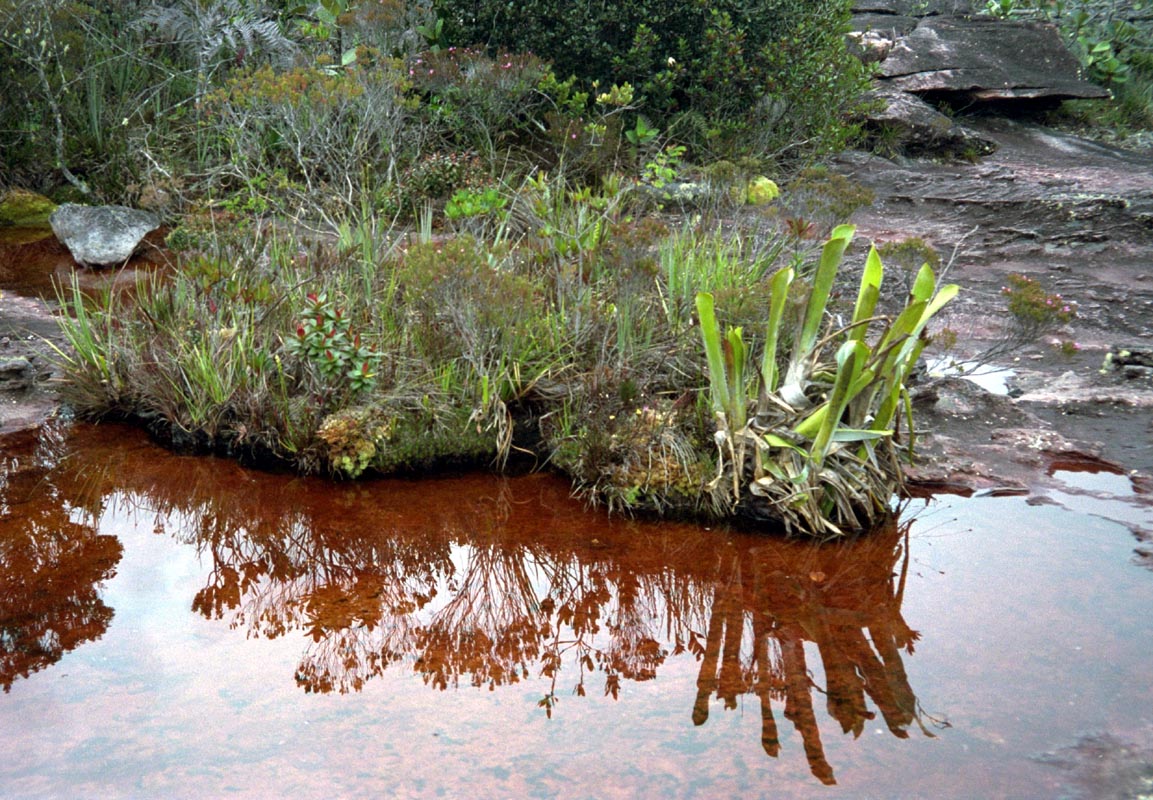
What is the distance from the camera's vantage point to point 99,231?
25.8 feet

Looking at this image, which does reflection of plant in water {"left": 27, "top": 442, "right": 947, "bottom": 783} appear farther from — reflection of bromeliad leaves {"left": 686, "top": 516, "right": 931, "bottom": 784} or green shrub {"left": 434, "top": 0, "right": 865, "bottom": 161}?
green shrub {"left": 434, "top": 0, "right": 865, "bottom": 161}

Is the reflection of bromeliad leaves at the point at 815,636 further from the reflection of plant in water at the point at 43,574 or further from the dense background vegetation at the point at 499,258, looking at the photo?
the reflection of plant in water at the point at 43,574

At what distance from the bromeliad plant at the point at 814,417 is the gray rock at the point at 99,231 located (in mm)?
5492

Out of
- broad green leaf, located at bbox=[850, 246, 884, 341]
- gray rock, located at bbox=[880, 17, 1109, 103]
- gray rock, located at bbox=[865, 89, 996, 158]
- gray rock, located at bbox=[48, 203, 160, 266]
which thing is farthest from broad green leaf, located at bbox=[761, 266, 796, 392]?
gray rock, located at bbox=[880, 17, 1109, 103]

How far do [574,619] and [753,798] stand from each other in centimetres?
115

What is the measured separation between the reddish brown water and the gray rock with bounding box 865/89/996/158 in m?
6.57

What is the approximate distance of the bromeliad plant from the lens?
417 cm

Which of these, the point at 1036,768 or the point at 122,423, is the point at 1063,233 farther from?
the point at 122,423

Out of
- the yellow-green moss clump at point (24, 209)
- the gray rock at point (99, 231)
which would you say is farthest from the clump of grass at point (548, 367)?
the yellow-green moss clump at point (24, 209)

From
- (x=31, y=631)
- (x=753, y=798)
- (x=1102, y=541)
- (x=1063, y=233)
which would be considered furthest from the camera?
(x=1063, y=233)

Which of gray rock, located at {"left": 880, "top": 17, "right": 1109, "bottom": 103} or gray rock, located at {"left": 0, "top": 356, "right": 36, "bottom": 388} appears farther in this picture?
gray rock, located at {"left": 880, "top": 17, "right": 1109, "bottom": 103}

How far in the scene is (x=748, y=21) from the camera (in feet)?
29.9

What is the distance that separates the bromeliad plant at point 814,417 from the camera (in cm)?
417

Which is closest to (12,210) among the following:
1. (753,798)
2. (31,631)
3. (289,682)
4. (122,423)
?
(122,423)
